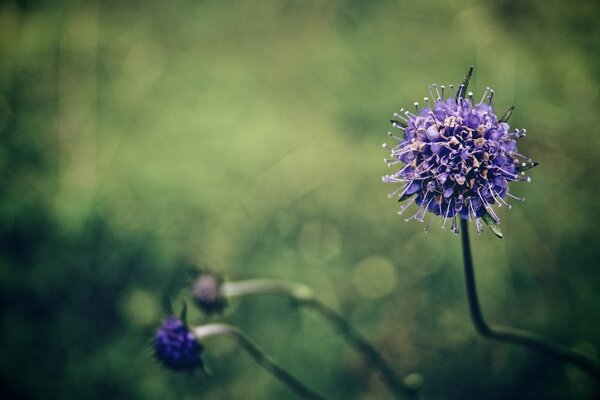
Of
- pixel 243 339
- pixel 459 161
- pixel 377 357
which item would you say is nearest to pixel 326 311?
pixel 377 357

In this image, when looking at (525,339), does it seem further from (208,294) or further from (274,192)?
(274,192)

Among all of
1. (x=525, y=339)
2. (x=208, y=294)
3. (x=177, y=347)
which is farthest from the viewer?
(x=208, y=294)

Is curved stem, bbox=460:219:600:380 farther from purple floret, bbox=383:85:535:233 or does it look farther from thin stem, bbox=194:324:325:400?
thin stem, bbox=194:324:325:400

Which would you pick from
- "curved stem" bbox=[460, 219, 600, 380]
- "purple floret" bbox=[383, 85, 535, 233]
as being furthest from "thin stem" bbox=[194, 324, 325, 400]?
"purple floret" bbox=[383, 85, 535, 233]

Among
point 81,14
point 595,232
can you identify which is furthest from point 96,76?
point 595,232

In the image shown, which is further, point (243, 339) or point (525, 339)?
point (243, 339)

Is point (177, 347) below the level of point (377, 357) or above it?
above

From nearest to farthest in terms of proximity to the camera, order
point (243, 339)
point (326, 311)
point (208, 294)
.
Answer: point (243, 339) < point (208, 294) < point (326, 311)
